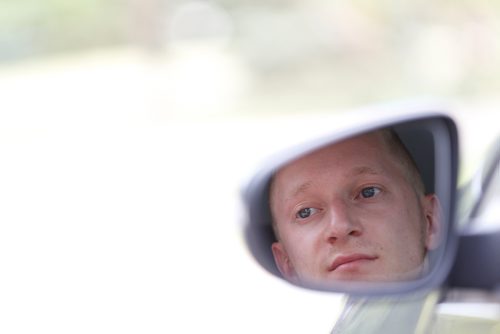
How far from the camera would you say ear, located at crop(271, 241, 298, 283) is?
2.05 m

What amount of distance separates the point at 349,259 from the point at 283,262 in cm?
21

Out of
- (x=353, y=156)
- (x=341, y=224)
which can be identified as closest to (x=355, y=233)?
(x=341, y=224)

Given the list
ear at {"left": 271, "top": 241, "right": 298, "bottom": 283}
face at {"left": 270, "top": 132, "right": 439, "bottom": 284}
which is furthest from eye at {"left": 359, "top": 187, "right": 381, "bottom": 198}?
ear at {"left": 271, "top": 241, "right": 298, "bottom": 283}

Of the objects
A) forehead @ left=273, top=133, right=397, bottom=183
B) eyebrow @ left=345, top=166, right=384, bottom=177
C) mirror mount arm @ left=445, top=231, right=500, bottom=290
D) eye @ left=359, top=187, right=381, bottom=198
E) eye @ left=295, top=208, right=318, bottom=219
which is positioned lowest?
mirror mount arm @ left=445, top=231, right=500, bottom=290

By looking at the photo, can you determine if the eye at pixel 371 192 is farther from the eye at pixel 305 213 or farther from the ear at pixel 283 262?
the ear at pixel 283 262

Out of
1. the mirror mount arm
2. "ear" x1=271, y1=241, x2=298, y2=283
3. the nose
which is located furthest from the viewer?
"ear" x1=271, y1=241, x2=298, y2=283

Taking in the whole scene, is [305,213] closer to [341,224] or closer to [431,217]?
[341,224]

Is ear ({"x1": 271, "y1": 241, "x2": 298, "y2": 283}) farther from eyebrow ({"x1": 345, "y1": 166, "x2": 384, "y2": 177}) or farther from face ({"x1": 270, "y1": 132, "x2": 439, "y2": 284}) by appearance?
eyebrow ({"x1": 345, "y1": 166, "x2": 384, "y2": 177})

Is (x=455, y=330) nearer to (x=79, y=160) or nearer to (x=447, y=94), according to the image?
(x=79, y=160)

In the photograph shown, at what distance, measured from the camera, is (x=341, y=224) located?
1.89 metres

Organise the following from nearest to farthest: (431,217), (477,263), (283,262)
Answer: (477,263) → (431,217) → (283,262)

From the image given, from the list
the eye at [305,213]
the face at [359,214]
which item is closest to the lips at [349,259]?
the face at [359,214]

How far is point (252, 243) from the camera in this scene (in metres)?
2.11

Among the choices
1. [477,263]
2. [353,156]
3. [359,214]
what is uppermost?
[353,156]
